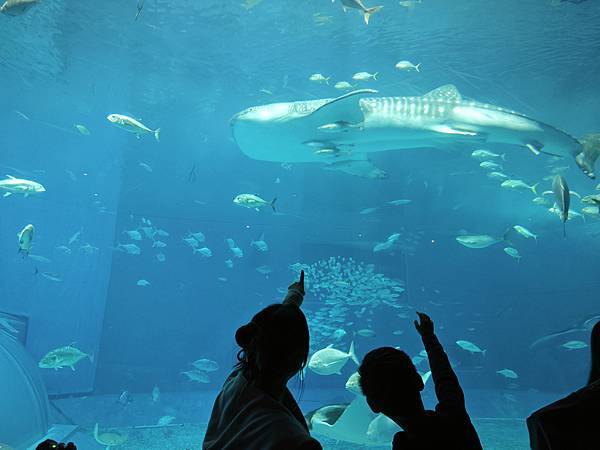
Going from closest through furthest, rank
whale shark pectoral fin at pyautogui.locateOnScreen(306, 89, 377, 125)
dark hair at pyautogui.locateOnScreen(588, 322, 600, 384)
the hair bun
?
dark hair at pyautogui.locateOnScreen(588, 322, 600, 384) < the hair bun < whale shark pectoral fin at pyautogui.locateOnScreen(306, 89, 377, 125)

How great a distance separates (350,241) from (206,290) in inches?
253

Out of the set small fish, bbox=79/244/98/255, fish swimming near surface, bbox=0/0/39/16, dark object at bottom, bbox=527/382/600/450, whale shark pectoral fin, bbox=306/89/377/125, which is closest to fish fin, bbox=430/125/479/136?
whale shark pectoral fin, bbox=306/89/377/125

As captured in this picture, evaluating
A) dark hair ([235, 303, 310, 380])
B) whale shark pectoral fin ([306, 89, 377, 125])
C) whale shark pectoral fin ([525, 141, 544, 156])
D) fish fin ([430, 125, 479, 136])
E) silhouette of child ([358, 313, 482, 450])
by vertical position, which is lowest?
silhouette of child ([358, 313, 482, 450])

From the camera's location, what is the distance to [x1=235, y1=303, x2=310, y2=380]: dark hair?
4.11ft

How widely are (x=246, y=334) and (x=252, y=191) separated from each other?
779 inches

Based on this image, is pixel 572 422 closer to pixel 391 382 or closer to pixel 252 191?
pixel 391 382

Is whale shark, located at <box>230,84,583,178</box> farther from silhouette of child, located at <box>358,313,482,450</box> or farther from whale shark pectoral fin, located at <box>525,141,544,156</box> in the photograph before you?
silhouette of child, located at <box>358,313,482,450</box>

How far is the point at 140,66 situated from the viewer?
43.7 ft

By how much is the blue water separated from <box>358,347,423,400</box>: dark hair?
24.9ft

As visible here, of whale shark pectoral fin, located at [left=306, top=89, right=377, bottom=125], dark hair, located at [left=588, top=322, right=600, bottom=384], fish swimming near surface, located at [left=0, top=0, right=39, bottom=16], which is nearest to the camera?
dark hair, located at [left=588, top=322, right=600, bottom=384]

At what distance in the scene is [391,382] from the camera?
1.27m

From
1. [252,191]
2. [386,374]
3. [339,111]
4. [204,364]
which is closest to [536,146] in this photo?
[339,111]

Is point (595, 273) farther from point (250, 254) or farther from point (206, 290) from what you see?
point (206, 290)

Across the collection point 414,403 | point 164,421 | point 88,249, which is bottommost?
point 164,421
